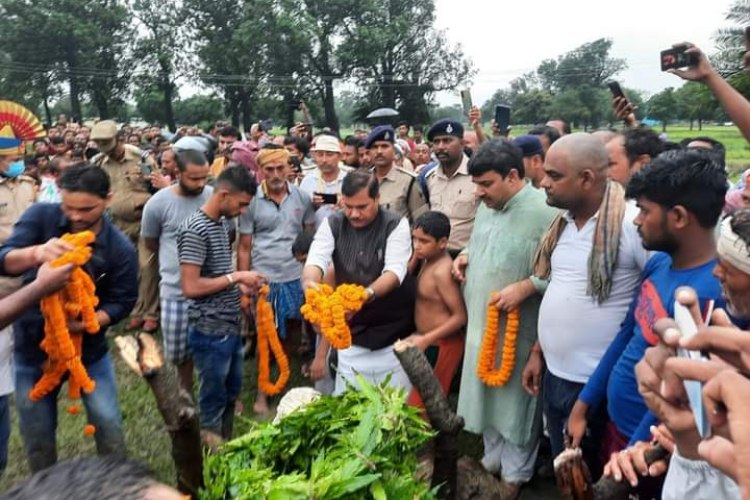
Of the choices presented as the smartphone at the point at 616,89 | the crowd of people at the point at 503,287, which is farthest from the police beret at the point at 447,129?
the smartphone at the point at 616,89

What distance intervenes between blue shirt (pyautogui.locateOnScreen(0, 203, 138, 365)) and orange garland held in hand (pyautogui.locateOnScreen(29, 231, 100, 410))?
102 mm

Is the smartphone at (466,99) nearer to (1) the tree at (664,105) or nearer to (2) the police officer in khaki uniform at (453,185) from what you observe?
(2) the police officer in khaki uniform at (453,185)

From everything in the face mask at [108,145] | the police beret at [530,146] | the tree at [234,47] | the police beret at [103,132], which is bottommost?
the police beret at [530,146]

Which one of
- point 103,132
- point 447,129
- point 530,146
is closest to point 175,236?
point 447,129

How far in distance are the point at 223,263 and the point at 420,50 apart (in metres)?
44.6

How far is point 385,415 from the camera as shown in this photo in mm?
2109

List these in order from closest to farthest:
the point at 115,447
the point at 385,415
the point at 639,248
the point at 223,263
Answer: the point at 385,415, the point at 639,248, the point at 115,447, the point at 223,263

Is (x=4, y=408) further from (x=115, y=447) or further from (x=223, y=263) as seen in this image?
(x=223, y=263)

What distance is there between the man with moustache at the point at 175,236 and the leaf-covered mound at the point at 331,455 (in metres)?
2.14

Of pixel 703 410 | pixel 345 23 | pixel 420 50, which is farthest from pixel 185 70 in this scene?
pixel 703 410

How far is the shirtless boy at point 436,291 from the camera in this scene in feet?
12.2

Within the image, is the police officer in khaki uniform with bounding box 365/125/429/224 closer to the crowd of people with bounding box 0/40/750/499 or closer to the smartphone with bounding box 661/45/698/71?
the crowd of people with bounding box 0/40/750/499

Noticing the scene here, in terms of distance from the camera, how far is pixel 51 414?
3271 millimetres

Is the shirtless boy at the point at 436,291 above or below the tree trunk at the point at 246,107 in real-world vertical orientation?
below
